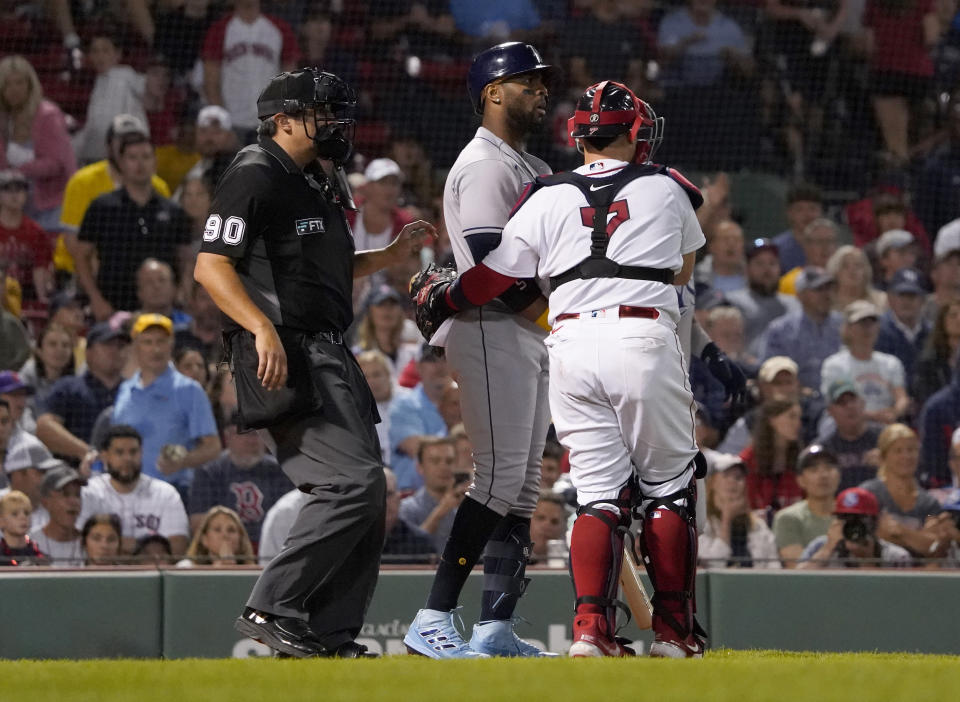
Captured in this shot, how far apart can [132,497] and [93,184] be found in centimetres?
340

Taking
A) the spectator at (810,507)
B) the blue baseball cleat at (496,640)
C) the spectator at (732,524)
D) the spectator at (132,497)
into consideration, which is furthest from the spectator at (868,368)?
the blue baseball cleat at (496,640)

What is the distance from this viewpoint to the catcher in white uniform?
16.5 ft

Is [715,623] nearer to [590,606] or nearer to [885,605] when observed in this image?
[885,605]

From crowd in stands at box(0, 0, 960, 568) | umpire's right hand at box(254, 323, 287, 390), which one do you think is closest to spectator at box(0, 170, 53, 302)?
crowd in stands at box(0, 0, 960, 568)

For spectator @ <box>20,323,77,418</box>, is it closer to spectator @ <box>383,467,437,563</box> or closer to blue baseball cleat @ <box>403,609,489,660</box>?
spectator @ <box>383,467,437,563</box>

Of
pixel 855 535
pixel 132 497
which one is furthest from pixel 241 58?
pixel 855 535

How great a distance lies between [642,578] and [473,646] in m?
→ 1.85

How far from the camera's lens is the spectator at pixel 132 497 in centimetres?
807

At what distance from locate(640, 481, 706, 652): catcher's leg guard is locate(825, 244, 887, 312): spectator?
596cm

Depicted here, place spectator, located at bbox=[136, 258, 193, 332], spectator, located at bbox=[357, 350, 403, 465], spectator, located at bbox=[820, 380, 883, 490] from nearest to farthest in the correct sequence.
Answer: spectator, located at bbox=[820, 380, 883, 490], spectator, located at bbox=[357, 350, 403, 465], spectator, located at bbox=[136, 258, 193, 332]

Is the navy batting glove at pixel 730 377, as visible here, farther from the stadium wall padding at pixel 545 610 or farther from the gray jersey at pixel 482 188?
the stadium wall padding at pixel 545 610

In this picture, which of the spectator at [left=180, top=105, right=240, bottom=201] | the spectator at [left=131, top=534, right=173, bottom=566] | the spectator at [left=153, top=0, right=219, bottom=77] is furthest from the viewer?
the spectator at [left=153, top=0, right=219, bottom=77]

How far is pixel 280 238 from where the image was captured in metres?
5.20

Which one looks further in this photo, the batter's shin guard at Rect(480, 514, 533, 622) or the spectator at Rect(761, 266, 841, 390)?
the spectator at Rect(761, 266, 841, 390)
